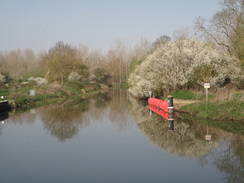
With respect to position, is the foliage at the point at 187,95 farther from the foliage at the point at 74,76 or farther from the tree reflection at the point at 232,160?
the foliage at the point at 74,76

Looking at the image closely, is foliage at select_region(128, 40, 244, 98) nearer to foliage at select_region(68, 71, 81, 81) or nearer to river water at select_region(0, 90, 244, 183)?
river water at select_region(0, 90, 244, 183)

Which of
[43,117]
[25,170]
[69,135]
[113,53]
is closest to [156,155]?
[25,170]

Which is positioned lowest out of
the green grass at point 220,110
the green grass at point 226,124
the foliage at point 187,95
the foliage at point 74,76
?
the green grass at point 226,124

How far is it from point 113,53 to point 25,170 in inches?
3102

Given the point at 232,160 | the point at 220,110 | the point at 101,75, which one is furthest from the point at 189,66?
the point at 101,75

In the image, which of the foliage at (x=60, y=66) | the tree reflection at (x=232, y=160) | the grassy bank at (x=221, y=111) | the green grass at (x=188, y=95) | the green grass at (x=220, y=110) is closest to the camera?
the tree reflection at (x=232, y=160)

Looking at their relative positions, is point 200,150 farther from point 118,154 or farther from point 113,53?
point 113,53

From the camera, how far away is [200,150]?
34.7ft

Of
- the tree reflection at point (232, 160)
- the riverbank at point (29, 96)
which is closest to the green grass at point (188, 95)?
the tree reflection at point (232, 160)

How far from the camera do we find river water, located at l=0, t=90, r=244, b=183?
8.06 metres

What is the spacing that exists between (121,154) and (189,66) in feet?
60.6

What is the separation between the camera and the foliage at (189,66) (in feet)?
87.0

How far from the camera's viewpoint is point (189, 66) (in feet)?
89.7

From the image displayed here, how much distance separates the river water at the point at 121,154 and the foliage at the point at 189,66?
36.0 ft
